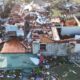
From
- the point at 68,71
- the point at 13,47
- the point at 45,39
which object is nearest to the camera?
the point at 68,71

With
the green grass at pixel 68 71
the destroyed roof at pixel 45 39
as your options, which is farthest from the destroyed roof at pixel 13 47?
the green grass at pixel 68 71

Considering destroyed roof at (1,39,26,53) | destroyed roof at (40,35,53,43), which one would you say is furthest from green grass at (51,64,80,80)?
destroyed roof at (1,39,26,53)

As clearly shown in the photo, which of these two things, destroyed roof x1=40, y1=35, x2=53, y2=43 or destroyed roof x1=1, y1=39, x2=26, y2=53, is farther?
destroyed roof x1=1, y1=39, x2=26, y2=53

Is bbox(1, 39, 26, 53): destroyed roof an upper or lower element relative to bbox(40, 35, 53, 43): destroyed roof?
lower

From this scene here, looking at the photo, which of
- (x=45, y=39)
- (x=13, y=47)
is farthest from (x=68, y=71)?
(x=13, y=47)

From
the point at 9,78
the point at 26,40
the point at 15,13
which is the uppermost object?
the point at 15,13

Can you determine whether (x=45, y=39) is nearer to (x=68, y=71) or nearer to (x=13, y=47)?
(x=13, y=47)

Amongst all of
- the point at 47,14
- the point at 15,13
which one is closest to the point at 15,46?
the point at 15,13

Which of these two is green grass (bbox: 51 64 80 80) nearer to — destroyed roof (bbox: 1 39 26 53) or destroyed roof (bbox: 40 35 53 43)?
destroyed roof (bbox: 40 35 53 43)

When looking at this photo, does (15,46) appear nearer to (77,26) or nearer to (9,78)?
(9,78)

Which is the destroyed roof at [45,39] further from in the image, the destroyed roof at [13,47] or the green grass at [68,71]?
the green grass at [68,71]

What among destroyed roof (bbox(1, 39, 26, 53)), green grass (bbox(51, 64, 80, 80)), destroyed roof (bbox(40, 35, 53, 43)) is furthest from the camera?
destroyed roof (bbox(1, 39, 26, 53))
